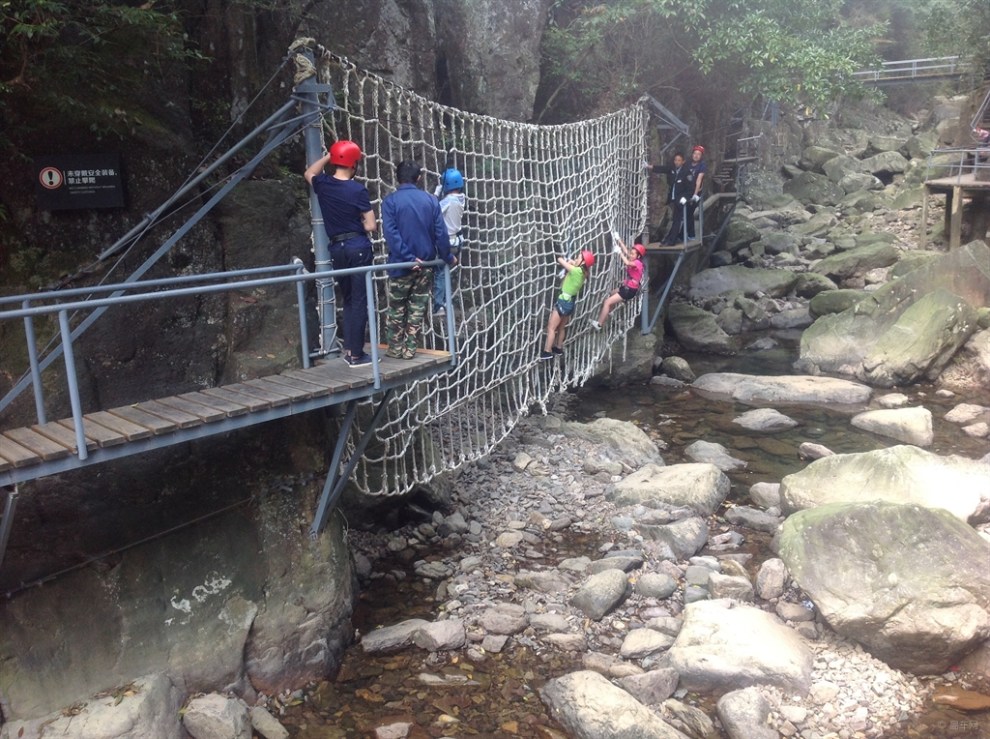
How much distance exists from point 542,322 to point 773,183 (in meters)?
13.1

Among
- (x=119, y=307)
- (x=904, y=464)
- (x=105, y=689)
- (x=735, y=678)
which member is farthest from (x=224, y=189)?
(x=904, y=464)

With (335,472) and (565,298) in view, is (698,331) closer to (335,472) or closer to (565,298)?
(565,298)

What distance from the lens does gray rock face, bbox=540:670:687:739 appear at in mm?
3162

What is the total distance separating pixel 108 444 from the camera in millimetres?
2404

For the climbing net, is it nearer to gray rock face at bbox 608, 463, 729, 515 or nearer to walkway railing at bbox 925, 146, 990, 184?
gray rock face at bbox 608, 463, 729, 515

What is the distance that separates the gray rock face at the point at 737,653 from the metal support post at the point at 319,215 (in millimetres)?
2098

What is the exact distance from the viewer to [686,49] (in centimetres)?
782

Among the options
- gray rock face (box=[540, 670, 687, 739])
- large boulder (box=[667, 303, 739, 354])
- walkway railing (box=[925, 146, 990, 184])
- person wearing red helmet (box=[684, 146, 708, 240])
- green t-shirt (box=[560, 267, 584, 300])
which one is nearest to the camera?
gray rock face (box=[540, 670, 687, 739])

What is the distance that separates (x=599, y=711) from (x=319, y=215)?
2.31 meters

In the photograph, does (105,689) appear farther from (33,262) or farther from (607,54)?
(607,54)

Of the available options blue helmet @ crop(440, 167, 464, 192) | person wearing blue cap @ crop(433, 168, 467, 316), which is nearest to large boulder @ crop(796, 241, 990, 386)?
person wearing blue cap @ crop(433, 168, 467, 316)

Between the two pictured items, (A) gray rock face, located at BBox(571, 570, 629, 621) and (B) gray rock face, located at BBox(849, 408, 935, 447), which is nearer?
(A) gray rock face, located at BBox(571, 570, 629, 621)

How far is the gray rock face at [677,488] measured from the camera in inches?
204

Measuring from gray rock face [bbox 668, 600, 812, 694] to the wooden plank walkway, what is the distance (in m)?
1.70
